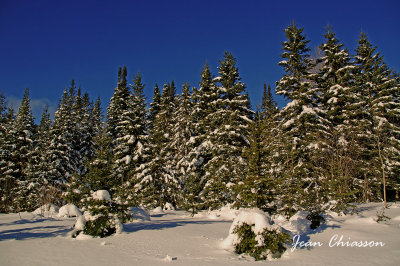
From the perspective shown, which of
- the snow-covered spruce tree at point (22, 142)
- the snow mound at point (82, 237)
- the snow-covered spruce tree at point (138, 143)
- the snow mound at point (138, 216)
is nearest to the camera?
the snow mound at point (82, 237)

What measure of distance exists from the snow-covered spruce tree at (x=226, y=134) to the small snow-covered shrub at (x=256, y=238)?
906 cm

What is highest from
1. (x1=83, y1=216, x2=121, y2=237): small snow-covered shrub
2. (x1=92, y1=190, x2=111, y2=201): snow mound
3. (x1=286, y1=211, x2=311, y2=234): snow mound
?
(x1=92, y1=190, x2=111, y2=201): snow mound

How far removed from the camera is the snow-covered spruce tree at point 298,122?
58.8ft

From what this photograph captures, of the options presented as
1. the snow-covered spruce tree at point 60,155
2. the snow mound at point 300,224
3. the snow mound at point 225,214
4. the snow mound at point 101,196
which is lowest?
the snow mound at point 225,214

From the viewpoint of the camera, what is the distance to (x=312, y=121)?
19859mm

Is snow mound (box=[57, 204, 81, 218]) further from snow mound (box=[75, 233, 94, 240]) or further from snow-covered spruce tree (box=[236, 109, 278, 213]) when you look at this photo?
snow-covered spruce tree (box=[236, 109, 278, 213])

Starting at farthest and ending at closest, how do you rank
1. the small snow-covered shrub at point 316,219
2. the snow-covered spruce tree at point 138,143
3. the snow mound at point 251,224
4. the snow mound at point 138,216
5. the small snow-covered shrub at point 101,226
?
1. the snow-covered spruce tree at point 138,143
2. the snow mound at point 138,216
3. the small snow-covered shrub at point 316,219
4. the small snow-covered shrub at point 101,226
5. the snow mound at point 251,224

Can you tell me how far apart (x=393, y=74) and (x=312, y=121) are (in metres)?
16.8

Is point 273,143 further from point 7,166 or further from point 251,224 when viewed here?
point 7,166

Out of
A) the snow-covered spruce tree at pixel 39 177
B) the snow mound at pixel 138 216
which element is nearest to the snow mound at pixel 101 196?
the snow mound at pixel 138 216

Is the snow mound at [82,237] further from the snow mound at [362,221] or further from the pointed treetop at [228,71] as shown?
the pointed treetop at [228,71]

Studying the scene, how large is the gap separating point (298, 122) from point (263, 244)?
49.0 ft

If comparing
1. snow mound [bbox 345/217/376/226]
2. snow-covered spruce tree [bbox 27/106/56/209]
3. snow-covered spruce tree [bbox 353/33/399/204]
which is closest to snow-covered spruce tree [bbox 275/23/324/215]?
snow mound [bbox 345/217/376/226]

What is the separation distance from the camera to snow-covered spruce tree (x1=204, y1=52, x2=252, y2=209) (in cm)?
1847
